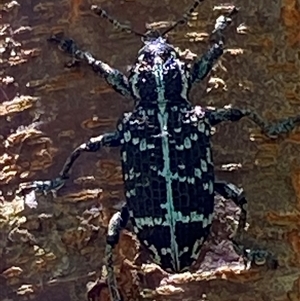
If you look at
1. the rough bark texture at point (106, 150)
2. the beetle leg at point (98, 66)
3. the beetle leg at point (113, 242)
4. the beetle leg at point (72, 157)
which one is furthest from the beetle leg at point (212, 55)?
the beetle leg at point (113, 242)

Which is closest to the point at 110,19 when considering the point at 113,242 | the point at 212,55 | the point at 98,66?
the point at 98,66

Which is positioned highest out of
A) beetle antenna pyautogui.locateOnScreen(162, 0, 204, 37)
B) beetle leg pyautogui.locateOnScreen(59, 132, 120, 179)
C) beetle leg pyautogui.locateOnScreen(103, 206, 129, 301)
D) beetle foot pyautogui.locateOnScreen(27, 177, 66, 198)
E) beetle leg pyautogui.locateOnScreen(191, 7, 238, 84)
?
beetle antenna pyautogui.locateOnScreen(162, 0, 204, 37)

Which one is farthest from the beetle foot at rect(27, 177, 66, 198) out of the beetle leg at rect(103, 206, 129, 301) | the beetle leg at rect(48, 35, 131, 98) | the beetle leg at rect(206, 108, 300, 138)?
the beetle leg at rect(206, 108, 300, 138)

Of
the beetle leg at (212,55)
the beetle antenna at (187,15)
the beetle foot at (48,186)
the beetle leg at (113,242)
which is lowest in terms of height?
the beetle leg at (113,242)

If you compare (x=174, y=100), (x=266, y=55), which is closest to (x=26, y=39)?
(x=174, y=100)

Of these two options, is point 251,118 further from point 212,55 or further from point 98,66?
point 98,66

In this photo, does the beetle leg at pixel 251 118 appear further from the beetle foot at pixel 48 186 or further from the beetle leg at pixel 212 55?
the beetle foot at pixel 48 186

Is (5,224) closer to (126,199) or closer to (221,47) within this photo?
A: (126,199)

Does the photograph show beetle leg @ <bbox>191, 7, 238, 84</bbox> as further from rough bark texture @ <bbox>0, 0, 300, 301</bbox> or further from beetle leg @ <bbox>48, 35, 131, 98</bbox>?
beetle leg @ <bbox>48, 35, 131, 98</bbox>
